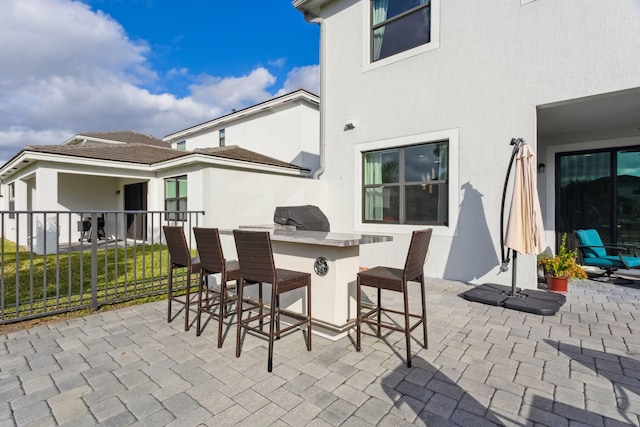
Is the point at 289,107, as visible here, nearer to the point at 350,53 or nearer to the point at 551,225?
the point at 350,53

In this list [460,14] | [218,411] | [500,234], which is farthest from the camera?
[460,14]

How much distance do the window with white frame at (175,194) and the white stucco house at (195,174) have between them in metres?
0.03

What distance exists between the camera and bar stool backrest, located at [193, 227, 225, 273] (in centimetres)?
304

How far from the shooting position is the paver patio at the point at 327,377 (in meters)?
1.97

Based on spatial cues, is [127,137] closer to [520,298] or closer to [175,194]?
[175,194]

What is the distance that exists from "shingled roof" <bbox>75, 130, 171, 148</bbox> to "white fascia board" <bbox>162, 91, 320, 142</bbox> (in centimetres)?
154

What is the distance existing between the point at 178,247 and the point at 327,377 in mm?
2181

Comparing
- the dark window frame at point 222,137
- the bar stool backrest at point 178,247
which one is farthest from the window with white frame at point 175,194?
the bar stool backrest at point 178,247

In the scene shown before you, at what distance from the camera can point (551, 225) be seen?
267 inches

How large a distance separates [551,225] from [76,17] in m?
12.8

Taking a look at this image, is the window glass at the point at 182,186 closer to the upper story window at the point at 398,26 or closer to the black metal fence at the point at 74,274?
the black metal fence at the point at 74,274

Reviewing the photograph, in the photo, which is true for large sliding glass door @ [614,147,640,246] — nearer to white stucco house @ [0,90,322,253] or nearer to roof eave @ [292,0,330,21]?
white stucco house @ [0,90,322,253]

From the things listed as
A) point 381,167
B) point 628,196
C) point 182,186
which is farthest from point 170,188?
point 628,196

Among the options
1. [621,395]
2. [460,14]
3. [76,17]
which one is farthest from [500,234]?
[76,17]
